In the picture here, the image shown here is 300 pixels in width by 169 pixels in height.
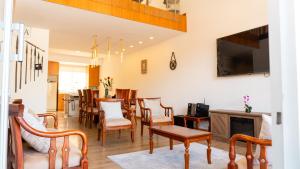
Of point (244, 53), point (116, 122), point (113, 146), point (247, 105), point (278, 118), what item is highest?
point (244, 53)

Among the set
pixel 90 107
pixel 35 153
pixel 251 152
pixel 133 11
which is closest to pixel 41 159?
pixel 35 153

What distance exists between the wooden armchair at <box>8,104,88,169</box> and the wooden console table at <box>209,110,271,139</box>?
9.80 feet

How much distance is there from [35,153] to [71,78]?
32.4 ft

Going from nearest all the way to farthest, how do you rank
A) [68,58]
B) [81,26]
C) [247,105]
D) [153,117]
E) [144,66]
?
[247,105], [153,117], [81,26], [144,66], [68,58]

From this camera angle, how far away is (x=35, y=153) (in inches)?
71.5

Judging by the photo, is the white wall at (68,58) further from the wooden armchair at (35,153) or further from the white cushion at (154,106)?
the wooden armchair at (35,153)

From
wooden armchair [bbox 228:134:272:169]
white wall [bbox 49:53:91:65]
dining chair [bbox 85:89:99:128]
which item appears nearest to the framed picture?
dining chair [bbox 85:89:99:128]

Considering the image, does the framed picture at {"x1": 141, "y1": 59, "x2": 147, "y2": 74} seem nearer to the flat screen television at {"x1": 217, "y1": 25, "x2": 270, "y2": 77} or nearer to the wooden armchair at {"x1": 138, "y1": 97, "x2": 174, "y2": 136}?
the wooden armchair at {"x1": 138, "y1": 97, "x2": 174, "y2": 136}

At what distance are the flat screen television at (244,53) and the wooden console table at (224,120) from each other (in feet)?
2.90

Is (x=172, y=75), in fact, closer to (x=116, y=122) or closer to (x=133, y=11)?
(x=133, y=11)

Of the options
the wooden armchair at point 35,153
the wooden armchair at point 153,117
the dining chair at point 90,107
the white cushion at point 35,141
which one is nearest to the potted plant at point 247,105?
the wooden armchair at point 153,117

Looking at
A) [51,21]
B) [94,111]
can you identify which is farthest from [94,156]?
[51,21]

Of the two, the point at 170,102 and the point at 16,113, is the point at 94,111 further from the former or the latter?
the point at 16,113

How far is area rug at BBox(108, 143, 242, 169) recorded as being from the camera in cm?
274
